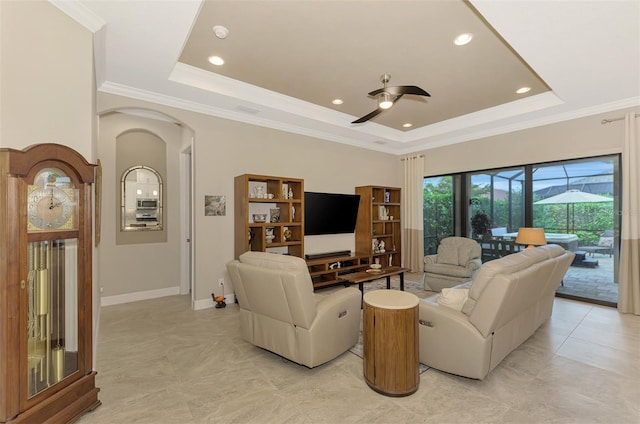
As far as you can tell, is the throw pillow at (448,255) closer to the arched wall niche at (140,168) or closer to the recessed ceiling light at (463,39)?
the recessed ceiling light at (463,39)

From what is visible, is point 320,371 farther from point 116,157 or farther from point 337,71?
point 116,157

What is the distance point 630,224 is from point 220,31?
5.59 meters

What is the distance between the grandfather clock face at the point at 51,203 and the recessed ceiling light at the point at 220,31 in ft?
5.98

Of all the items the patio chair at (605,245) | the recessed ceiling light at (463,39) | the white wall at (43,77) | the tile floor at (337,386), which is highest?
the recessed ceiling light at (463,39)

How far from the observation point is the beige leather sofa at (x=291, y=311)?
2.38 metres

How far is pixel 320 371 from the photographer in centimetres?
256

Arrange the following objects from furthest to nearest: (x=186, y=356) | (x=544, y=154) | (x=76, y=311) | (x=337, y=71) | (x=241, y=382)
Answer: (x=544, y=154), (x=337, y=71), (x=186, y=356), (x=241, y=382), (x=76, y=311)

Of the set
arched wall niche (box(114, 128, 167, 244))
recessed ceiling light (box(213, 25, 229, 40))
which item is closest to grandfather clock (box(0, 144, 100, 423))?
recessed ceiling light (box(213, 25, 229, 40))

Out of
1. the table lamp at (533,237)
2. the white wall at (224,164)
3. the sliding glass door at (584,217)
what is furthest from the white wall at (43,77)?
the sliding glass door at (584,217)

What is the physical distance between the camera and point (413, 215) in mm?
6633

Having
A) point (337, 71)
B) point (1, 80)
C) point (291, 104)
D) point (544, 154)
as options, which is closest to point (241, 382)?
point (1, 80)

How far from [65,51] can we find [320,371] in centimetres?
318

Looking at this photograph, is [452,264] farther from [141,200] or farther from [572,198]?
[141,200]

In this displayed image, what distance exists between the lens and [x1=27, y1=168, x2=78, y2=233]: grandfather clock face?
1.81 metres
